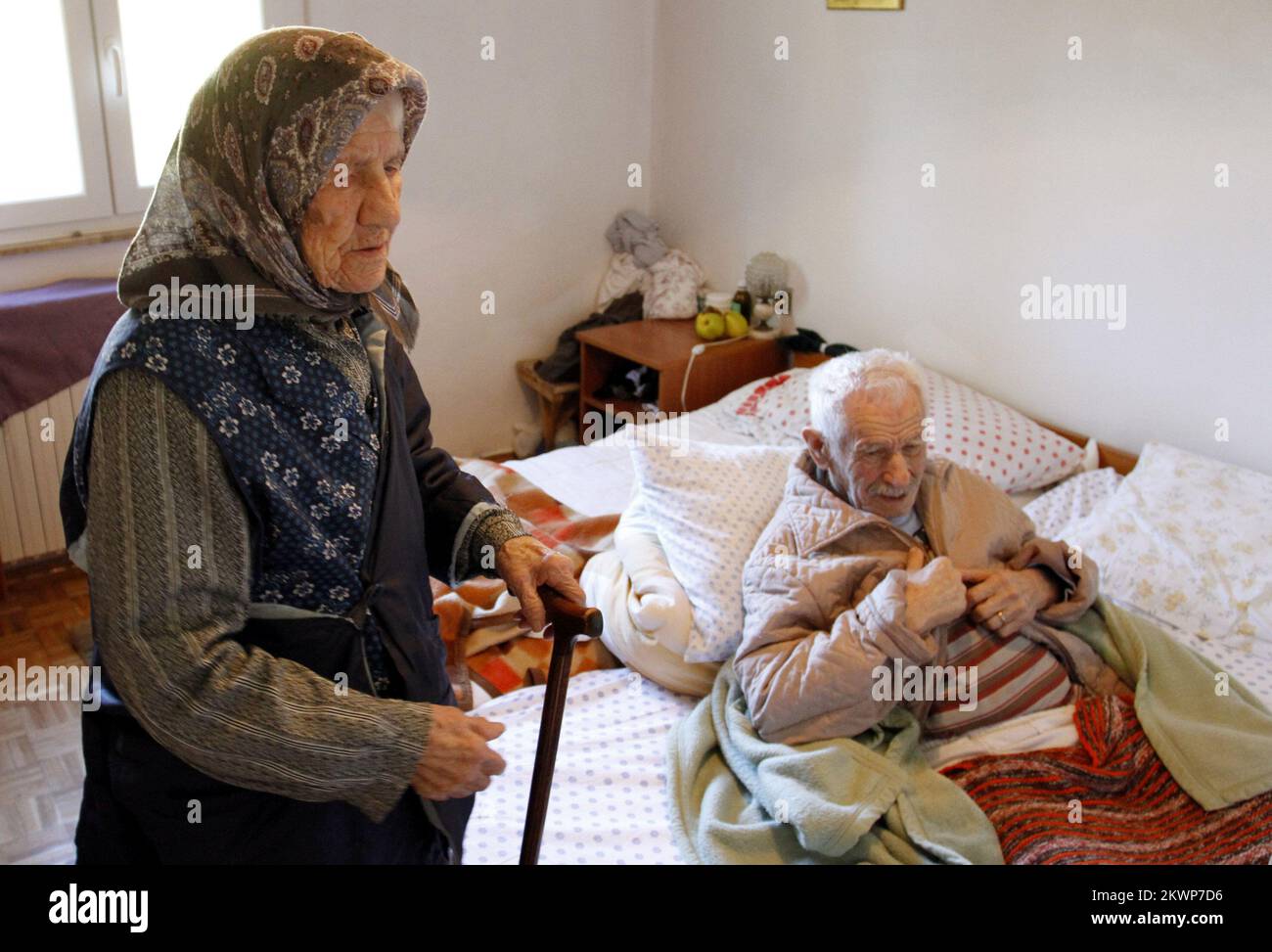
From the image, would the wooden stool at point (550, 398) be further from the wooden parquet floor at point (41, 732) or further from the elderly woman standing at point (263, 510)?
the elderly woman standing at point (263, 510)

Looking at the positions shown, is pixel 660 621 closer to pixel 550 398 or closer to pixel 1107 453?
pixel 1107 453

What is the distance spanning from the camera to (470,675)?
7.91 feet

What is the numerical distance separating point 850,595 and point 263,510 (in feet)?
3.82

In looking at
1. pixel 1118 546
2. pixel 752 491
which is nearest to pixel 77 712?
pixel 752 491

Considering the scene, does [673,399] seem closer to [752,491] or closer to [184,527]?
[752,491]

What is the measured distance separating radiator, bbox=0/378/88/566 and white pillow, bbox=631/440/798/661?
182 cm

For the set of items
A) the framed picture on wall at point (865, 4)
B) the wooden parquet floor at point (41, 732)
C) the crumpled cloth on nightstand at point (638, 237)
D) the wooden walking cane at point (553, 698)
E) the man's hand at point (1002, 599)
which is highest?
the framed picture on wall at point (865, 4)

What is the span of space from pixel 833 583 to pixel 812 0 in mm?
2282

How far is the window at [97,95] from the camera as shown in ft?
10.7

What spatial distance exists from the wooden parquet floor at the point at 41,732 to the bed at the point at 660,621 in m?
0.99

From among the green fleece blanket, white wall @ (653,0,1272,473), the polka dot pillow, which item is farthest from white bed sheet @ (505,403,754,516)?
the green fleece blanket

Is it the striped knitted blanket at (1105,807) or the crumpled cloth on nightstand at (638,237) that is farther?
the crumpled cloth on nightstand at (638,237)

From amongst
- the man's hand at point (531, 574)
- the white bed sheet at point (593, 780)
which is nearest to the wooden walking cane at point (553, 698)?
the man's hand at point (531, 574)

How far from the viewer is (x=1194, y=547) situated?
2.54 metres
